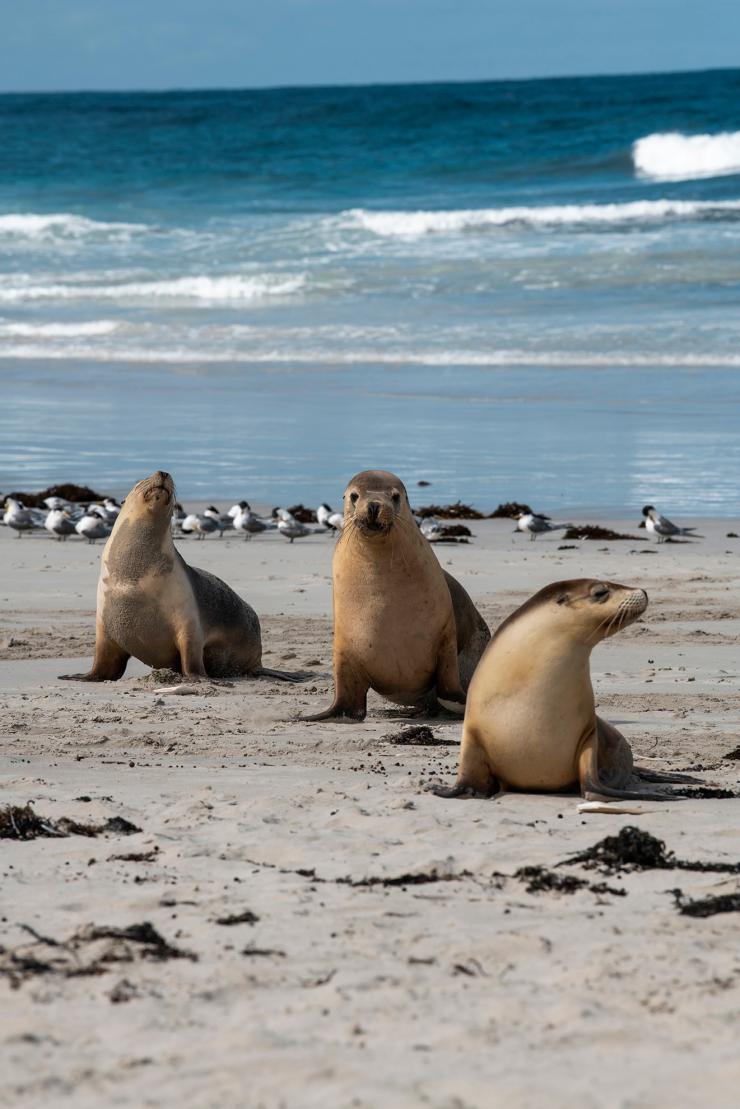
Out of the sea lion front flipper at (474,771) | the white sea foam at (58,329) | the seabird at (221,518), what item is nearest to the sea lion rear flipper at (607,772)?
the sea lion front flipper at (474,771)

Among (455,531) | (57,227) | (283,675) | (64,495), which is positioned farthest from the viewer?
(57,227)

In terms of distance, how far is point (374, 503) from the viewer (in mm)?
6848

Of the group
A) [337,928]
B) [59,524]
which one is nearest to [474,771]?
[337,928]

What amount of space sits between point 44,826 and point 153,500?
135 inches

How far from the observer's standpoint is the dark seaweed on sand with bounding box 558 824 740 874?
448 cm

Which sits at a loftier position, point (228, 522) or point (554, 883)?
point (228, 522)

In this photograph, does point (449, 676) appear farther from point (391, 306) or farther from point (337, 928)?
point (391, 306)

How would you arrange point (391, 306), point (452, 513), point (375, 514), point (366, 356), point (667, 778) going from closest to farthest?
point (667, 778)
point (375, 514)
point (452, 513)
point (366, 356)
point (391, 306)

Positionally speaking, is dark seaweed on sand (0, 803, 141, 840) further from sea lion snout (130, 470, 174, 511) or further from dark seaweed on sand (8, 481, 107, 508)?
dark seaweed on sand (8, 481, 107, 508)

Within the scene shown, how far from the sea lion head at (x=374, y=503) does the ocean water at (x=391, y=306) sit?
6.49 meters

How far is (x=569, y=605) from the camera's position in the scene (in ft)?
17.5

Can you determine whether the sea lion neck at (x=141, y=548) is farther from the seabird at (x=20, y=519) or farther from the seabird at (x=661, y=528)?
the seabird at (x=661, y=528)

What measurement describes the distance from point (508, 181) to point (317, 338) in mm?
22914

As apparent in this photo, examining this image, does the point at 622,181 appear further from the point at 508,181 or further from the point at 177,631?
the point at 177,631
